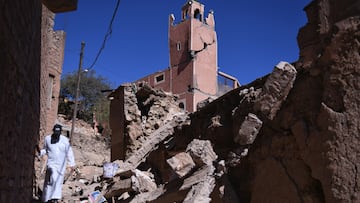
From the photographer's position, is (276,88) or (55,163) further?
(55,163)

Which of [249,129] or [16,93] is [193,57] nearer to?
[249,129]

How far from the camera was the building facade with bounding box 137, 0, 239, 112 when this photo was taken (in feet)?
77.1

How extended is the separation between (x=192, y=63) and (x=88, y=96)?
11.6 meters

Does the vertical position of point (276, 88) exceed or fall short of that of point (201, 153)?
it exceeds it

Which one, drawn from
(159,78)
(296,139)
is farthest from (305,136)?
(159,78)

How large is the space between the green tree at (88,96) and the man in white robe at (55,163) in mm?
21072

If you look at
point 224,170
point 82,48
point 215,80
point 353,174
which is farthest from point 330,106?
point 215,80

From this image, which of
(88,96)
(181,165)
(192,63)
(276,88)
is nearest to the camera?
(276,88)

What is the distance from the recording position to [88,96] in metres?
31.5

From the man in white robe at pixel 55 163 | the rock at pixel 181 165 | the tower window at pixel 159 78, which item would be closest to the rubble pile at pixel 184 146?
the rock at pixel 181 165

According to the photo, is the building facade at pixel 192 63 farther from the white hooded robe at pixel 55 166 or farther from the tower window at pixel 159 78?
the white hooded robe at pixel 55 166

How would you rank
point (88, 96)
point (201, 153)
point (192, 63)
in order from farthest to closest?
point (88, 96)
point (192, 63)
point (201, 153)

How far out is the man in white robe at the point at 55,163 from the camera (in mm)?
5984

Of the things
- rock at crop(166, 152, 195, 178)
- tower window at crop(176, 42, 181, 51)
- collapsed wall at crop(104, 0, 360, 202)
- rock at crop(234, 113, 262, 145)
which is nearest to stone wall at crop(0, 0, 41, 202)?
collapsed wall at crop(104, 0, 360, 202)
